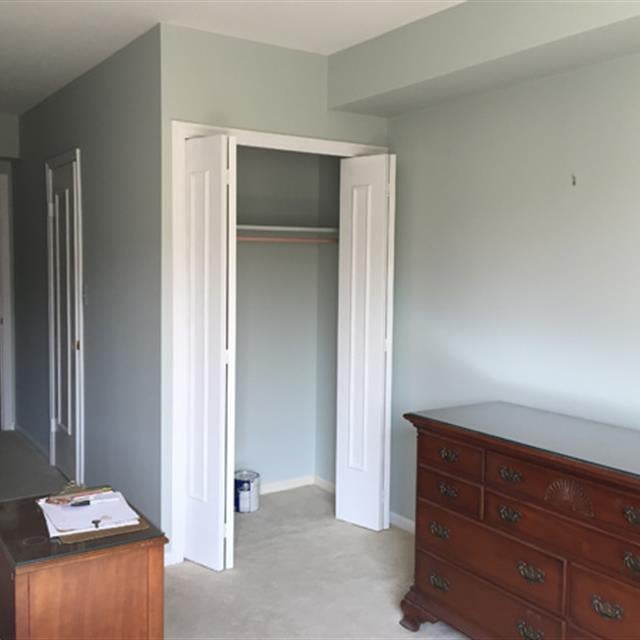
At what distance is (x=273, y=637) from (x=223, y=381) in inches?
44.8

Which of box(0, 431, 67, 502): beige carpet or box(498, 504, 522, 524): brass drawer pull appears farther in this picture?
box(0, 431, 67, 502): beige carpet

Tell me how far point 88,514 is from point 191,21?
7.33ft

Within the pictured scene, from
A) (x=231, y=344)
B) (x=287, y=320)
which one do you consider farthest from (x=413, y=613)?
(x=287, y=320)

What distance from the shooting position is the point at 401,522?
4125 mm

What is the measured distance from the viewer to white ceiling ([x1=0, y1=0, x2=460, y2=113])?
124 inches

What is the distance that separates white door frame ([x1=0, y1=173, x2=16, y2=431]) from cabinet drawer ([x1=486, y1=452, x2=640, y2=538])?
15.7ft

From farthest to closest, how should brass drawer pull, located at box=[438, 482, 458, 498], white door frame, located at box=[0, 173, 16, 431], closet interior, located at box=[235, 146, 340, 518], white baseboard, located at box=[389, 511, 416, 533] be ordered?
white door frame, located at box=[0, 173, 16, 431], closet interior, located at box=[235, 146, 340, 518], white baseboard, located at box=[389, 511, 416, 533], brass drawer pull, located at box=[438, 482, 458, 498]

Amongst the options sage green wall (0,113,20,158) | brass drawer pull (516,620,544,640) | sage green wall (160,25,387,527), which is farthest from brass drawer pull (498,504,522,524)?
sage green wall (0,113,20,158)

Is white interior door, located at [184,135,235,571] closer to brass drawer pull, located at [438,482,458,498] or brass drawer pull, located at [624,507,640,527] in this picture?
brass drawer pull, located at [438,482,458,498]

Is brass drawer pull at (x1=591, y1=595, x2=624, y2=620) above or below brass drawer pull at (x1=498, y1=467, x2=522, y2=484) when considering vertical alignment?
below

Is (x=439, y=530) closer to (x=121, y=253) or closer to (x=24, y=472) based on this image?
(x=121, y=253)

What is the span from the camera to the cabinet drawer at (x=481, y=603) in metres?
2.52

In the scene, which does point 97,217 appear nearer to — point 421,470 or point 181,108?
point 181,108

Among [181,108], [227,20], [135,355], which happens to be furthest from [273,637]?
[227,20]
